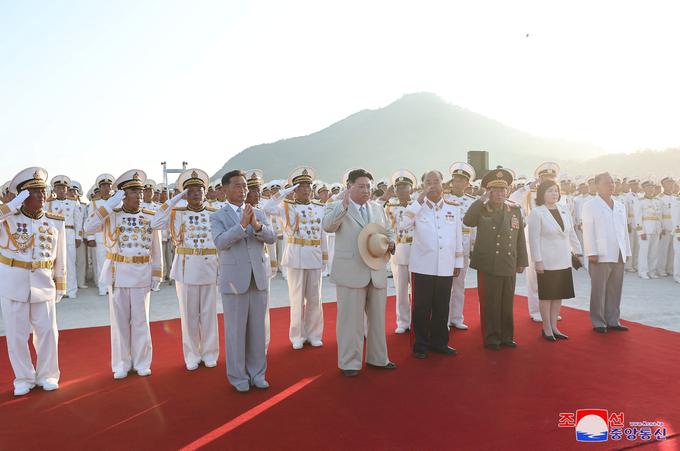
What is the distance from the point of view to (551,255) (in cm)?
595

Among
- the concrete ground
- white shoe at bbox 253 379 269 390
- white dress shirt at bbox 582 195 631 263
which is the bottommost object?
the concrete ground

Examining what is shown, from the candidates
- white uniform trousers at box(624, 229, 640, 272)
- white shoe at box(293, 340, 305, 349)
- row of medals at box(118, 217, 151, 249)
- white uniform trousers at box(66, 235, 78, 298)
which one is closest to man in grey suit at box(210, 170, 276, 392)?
row of medals at box(118, 217, 151, 249)

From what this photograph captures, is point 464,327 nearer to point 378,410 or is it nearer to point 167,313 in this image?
point 378,410

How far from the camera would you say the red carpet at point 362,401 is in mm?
3420

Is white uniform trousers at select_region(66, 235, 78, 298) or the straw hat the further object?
white uniform trousers at select_region(66, 235, 78, 298)

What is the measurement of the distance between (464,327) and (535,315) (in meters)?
1.08

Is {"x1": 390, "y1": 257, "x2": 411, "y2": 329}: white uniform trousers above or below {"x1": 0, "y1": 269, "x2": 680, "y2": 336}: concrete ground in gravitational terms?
above

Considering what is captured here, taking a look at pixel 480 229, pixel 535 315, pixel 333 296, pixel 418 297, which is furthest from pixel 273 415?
pixel 333 296

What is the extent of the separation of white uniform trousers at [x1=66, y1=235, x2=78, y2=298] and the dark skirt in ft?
25.0

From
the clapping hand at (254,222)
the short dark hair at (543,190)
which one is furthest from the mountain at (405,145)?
the clapping hand at (254,222)

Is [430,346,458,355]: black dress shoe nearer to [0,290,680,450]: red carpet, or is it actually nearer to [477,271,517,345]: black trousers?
[0,290,680,450]: red carpet

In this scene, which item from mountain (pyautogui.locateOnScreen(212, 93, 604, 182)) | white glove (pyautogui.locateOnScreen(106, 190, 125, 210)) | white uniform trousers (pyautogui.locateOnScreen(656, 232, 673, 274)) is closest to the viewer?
white glove (pyautogui.locateOnScreen(106, 190, 125, 210))

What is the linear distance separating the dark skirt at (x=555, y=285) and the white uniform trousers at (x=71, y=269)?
7.61 m

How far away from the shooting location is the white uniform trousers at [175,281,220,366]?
5125mm
